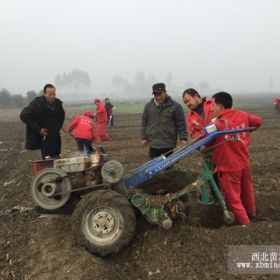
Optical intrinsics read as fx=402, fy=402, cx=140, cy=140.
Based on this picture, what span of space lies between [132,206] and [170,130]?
5.30 ft

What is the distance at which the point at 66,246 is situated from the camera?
5.03 m

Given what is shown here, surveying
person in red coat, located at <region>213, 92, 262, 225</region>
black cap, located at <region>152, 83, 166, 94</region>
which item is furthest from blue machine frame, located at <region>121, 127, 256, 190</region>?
black cap, located at <region>152, 83, 166, 94</region>

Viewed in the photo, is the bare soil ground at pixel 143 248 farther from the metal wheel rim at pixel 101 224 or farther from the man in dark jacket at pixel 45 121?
the man in dark jacket at pixel 45 121

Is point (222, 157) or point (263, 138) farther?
point (263, 138)

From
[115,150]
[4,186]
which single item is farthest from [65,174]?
[115,150]

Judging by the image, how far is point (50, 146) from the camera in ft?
23.1

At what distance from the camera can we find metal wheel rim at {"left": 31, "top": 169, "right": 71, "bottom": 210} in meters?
5.21

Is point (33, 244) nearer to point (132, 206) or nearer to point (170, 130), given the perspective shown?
point (132, 206)

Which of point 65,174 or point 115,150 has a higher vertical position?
point 65,174

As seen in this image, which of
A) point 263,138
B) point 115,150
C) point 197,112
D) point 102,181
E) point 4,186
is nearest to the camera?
point 102,181

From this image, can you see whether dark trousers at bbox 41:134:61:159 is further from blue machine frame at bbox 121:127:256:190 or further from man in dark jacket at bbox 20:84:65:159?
blue machine frame at bbox 121:127:256:190

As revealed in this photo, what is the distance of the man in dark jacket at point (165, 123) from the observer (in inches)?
245

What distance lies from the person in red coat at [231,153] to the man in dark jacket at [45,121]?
2967 millimetres

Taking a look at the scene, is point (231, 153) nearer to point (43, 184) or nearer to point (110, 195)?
point (110, 195)
